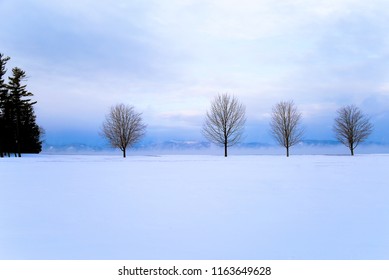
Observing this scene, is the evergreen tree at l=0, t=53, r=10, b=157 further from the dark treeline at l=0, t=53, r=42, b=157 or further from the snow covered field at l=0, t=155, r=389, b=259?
the snow covered field at l=0, t=155, r=389, b=259

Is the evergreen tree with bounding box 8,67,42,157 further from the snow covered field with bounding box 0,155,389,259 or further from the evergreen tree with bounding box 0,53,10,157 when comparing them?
the snow covered field with bounding box 0,155,389,259

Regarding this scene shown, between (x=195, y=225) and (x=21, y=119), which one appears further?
(x=21, y=119)

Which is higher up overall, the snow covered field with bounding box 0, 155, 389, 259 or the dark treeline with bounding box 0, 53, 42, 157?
the dark treeline with bounding box 0, 53, 42, 157

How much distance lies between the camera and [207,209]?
761 cm

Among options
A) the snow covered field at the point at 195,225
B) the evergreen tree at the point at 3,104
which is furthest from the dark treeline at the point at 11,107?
the snow covered field at the point at 195,225

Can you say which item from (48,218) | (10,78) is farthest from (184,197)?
(10,78)

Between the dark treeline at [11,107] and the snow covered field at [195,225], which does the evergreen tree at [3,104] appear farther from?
the snow covered field at [195,225]

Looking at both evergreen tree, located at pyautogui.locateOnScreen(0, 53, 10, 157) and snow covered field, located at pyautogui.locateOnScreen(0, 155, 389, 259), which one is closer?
snow covered field, located at pyautogui.locateOnScreen(0, 155, 389, 259)

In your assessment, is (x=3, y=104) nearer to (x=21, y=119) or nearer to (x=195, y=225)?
(x=21, y=119)

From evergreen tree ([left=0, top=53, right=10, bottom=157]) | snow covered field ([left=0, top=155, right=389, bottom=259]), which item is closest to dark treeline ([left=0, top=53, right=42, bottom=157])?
evergreen tree ([left=0, top=53, right=10, bottom=157])

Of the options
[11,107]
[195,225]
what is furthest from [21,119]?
[195,225]

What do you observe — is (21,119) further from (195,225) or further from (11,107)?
(195,225)
